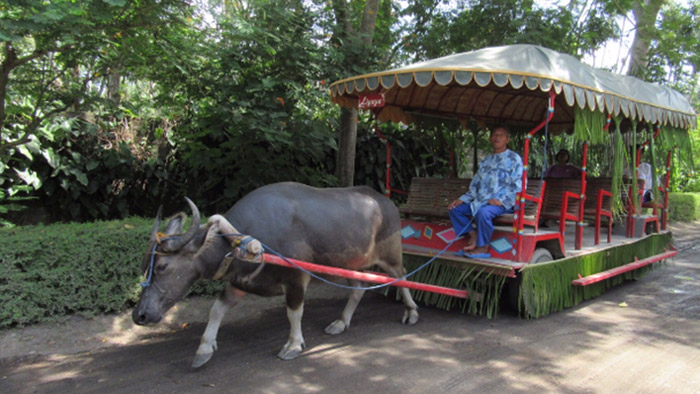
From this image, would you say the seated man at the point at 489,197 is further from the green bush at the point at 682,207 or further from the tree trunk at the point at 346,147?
the green bush at the point at 682,207

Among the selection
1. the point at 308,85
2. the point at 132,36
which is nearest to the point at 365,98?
the point at 308,85

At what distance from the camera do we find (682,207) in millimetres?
15133

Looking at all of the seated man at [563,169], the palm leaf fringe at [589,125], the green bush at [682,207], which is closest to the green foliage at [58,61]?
the palm leaf fringe at [589,125]

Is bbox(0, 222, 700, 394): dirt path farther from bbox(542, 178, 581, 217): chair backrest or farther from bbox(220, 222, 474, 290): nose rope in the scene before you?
bbox(542, 178, 581, 217): chair backrest

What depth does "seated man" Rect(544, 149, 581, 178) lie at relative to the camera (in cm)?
789

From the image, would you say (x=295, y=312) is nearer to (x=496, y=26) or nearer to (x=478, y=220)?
(x=478, y=220)

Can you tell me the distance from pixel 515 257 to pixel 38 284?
4584 mm

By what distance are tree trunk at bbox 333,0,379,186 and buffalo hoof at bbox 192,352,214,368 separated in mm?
4185

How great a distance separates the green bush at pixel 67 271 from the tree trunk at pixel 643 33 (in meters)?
9.66

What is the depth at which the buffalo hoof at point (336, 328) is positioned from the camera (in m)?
4.57

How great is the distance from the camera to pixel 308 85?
254 inches

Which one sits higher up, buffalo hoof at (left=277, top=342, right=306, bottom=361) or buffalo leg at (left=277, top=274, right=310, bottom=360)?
buffalo leg at (left=277, top=274, right=310, bottom=360)

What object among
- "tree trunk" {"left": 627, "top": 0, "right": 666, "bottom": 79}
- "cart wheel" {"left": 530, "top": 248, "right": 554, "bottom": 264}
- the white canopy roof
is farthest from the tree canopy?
"cart wheel" {"left": 530, "top": 248, "right": 554, "bottom": 264}

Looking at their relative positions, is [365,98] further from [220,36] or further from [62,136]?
[62,136]
